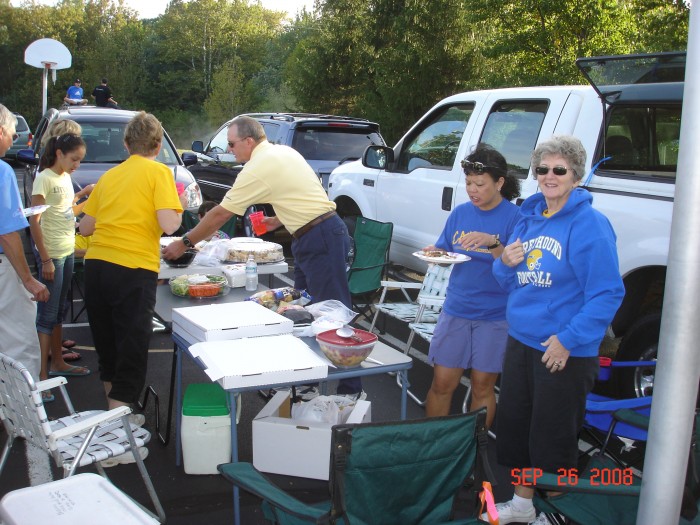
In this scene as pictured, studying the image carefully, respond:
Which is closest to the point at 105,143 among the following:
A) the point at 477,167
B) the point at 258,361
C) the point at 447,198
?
the point at 447,198

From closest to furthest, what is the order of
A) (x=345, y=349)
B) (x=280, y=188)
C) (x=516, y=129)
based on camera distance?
(x=345, y=349) → (x=280, y=188) → (x=516, y=129)

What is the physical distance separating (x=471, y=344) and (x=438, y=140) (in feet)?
10.9

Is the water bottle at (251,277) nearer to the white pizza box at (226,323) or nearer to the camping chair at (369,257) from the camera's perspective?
the white pizza box at (226,323)

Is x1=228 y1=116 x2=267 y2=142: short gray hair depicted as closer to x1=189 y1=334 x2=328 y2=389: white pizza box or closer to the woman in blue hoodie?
x1=189 y1=334 x2=328 y2=389: white pizza box

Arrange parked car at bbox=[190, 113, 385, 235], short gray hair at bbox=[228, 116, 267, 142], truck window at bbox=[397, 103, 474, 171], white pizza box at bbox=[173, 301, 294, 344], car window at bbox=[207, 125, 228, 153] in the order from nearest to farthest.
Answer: white pizza box at bbox=[173, 301, 294, 344] → short gray hair at bbox=[228, 116, 267, 142] → truck window at bbox=[397, 103, 474, 171] → parked car at bbox=[190, 113, 385, 235] → car window at bbox=[207, 125, 228, 153]

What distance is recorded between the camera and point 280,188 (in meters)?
4.76

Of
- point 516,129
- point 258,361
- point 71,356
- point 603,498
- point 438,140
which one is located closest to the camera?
point 603,498

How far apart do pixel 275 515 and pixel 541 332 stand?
1381mm

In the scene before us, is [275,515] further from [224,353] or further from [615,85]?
[615,85]

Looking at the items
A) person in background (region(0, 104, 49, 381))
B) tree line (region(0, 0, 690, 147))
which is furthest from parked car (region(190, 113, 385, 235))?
person in background (region(0, 104, 49, 381))

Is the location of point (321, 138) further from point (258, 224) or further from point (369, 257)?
point (258, 224)

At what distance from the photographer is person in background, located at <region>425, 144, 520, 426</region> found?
3.92 m

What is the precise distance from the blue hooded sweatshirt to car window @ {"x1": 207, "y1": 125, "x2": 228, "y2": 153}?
899 centimetres

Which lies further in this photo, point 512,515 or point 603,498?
point 512,515
